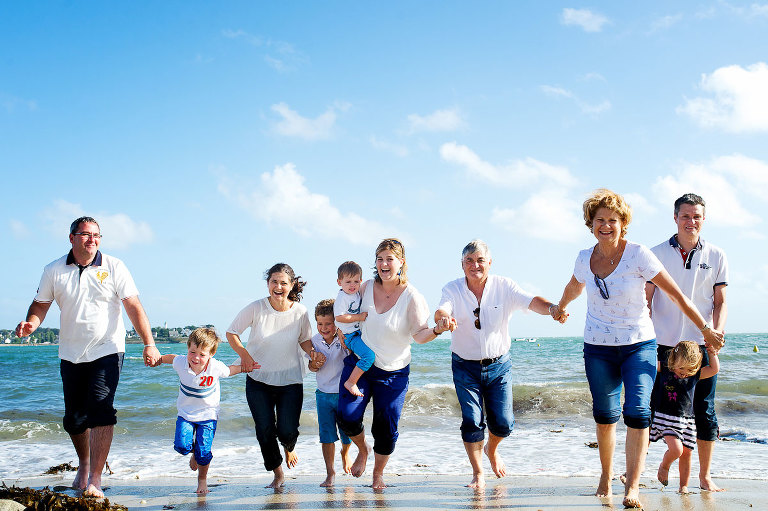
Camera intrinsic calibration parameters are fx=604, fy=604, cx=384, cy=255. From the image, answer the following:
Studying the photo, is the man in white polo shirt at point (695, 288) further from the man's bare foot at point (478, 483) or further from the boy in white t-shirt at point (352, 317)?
the boy in white t-shirt at point (352, 317)

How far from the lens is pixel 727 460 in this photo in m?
6.76

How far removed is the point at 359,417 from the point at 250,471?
230cm

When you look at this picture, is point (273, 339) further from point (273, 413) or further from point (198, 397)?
point (198, 397)

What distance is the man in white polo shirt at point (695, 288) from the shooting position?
4.75 meters

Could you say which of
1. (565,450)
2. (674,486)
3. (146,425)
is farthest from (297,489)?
(146,425)

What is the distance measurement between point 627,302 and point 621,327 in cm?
18

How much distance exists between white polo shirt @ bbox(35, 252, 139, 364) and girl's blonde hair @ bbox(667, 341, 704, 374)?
14.7ft

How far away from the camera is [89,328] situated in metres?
4.98

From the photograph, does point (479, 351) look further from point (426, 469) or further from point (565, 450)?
point (565, 450)

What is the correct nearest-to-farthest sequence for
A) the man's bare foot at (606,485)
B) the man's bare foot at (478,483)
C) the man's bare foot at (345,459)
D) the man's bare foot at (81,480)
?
the man's bare foot at (606,485), the man's bare foot at (478,483), the man's bare foot at (81,480), the man's bare foot at (345,459)

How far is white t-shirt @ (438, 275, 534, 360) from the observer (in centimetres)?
493

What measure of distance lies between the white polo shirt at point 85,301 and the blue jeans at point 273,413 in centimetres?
122

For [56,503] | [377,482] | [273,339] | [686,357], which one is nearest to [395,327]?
[273,339]

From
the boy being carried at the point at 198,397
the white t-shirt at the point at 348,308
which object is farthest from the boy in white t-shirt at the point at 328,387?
the boy being carried at the point at 198,397
